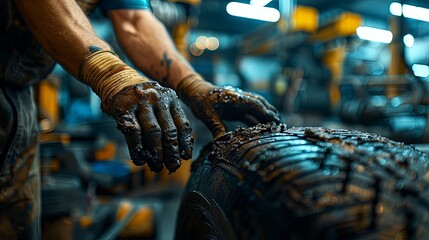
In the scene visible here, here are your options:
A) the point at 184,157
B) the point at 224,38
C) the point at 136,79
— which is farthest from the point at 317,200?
the point at 224,38

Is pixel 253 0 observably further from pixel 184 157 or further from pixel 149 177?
pixel 184 157

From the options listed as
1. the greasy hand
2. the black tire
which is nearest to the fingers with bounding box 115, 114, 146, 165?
the greasy hand

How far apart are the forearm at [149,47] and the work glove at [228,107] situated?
0.13 meters

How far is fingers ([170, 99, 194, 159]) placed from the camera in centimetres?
73

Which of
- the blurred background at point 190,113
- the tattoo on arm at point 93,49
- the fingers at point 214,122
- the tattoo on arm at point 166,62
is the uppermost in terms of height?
the tattoo on arm at point 93,49

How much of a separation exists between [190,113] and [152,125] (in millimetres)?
2301

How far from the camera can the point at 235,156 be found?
70cm

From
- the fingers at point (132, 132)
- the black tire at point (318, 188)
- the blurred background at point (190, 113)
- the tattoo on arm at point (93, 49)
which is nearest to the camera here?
the black tire at point (318, 188)

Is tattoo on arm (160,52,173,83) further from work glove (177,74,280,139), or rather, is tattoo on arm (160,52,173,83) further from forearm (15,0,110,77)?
forearm (15,0,110,77)

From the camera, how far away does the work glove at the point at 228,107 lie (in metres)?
0.96

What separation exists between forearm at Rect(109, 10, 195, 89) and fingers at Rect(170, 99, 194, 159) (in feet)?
1.18

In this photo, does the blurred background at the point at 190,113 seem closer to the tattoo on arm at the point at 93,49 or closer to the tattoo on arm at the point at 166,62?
the tattoo on arm at the point at 166,62

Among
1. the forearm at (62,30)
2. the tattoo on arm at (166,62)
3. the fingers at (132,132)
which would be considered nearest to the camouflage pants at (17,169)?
the forearm at (62,30)

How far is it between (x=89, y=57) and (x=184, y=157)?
0.93 feet
